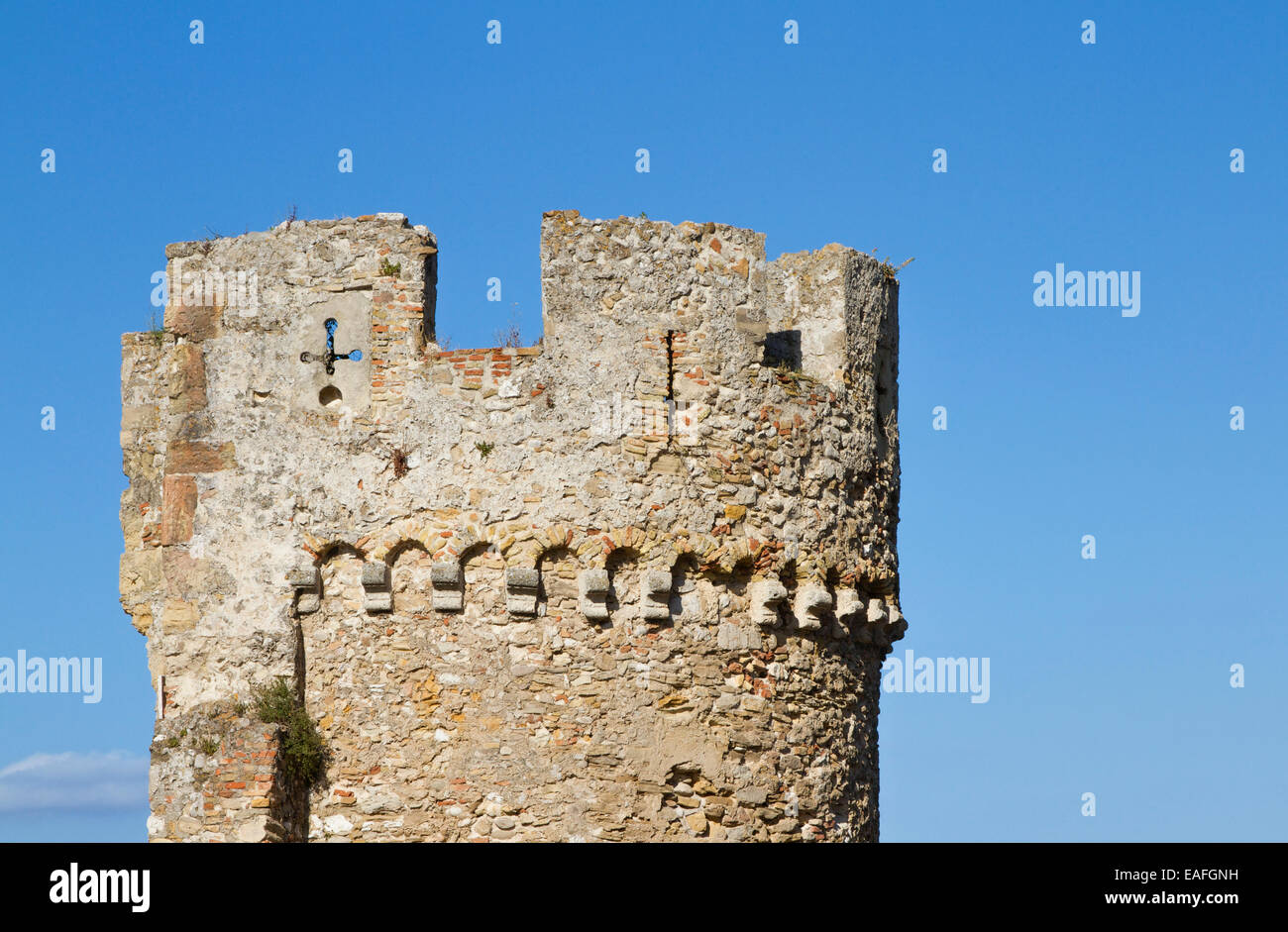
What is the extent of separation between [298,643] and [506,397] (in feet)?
8.63

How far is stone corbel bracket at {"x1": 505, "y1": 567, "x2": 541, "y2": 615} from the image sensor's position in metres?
16.6

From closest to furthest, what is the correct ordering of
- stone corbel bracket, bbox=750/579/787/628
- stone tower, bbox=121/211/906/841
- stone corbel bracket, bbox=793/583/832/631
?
1. stone tower, bbox=121/211/906/841
2. stone corbel bracket, bbox=750/579/787/628
3. stone corbel bracket, bbox=793/583/832/631

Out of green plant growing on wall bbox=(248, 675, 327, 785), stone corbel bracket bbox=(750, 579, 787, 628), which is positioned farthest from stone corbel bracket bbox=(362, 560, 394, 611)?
stone corbel bracket bbox=(750, 579, 787, 628)

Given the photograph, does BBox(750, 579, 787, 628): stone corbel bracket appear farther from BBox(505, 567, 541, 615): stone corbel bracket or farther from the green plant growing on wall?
the green plant growing on wall

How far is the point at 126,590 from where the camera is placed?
18.0 m

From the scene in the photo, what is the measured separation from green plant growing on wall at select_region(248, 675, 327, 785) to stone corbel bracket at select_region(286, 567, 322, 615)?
2.08 ft

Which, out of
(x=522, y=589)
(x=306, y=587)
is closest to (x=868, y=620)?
(x=522, y=589)

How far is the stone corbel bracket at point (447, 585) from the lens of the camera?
16.8 metres

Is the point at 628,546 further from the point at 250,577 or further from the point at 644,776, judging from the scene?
the point at 250,577

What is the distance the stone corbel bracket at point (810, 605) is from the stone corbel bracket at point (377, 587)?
3.30 m

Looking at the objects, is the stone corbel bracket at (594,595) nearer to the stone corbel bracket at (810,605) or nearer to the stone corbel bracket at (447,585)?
the stone corbel bracket at (447,585)

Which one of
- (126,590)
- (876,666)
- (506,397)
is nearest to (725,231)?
(506,397)

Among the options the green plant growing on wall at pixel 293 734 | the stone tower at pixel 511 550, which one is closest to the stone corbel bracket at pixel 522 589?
the stone tower at pixel 511 550

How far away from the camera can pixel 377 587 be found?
1695 centimetres
